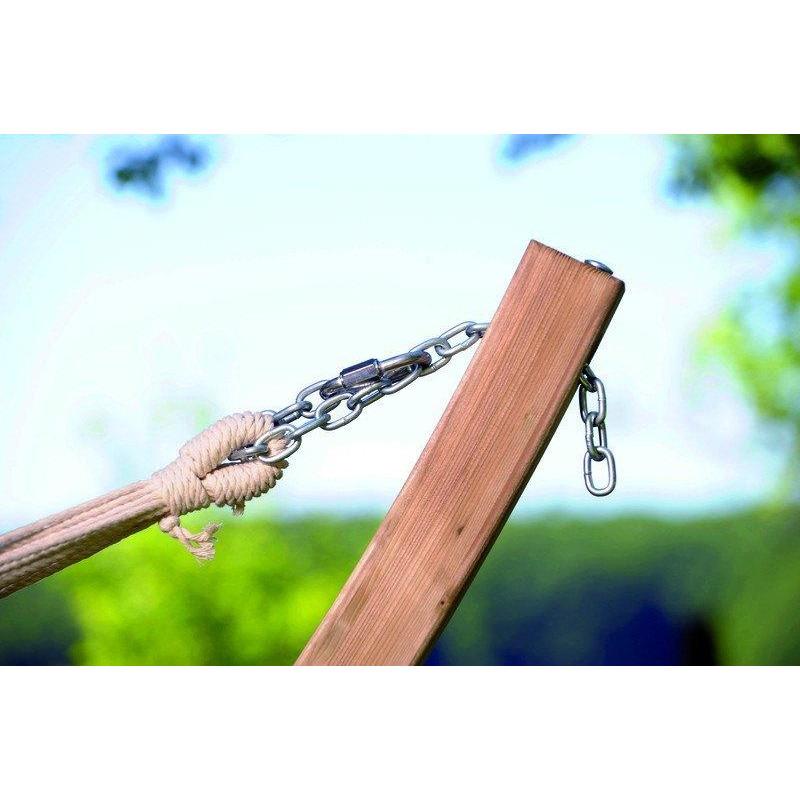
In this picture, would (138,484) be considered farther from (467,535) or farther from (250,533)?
(250,533)

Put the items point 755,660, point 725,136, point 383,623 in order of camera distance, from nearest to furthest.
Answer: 1. point 383,623
2. point 755,660
3. point 725,136

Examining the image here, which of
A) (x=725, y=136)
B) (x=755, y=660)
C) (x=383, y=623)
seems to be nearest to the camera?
(x=383, y=623)

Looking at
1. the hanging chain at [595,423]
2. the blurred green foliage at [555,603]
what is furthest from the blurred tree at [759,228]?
the hanging chain at [595,423]

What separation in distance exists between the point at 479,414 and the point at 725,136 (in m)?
3.44

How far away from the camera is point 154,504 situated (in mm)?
833

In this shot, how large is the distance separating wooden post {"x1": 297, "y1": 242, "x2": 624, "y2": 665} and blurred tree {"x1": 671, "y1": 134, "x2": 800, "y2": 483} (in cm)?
297

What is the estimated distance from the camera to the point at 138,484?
84 cm

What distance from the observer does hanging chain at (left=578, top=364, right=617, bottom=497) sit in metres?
0.81

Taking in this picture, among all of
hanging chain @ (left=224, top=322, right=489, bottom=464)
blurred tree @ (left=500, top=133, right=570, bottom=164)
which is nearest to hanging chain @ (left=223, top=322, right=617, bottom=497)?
hanging chain @ (left=224, top=322, right=489, bottom=464)

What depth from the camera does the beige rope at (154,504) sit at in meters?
0.83

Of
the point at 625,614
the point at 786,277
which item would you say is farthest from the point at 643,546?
the point at 786,277

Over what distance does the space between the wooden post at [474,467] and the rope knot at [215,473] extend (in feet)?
0.43

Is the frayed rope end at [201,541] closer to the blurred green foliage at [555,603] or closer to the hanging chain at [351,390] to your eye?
the hanging chain at [351,390]

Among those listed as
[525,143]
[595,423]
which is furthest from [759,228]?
[595,423]
